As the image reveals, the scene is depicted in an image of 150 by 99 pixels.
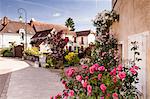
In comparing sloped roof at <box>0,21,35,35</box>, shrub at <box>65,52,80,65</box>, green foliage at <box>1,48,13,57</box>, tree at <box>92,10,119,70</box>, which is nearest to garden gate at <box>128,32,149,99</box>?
tree at <box>92,10,119,70</box>

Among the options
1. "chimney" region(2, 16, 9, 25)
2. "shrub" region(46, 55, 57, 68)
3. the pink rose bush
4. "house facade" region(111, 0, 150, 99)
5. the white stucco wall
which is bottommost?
"shrub" region(46, 55, 57, 68)

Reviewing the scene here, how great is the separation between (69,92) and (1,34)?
144 ft

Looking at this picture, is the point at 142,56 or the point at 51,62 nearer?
the point at 142,56

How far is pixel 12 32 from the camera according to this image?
156ft

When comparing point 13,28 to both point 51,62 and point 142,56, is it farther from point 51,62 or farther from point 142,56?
point 142,56

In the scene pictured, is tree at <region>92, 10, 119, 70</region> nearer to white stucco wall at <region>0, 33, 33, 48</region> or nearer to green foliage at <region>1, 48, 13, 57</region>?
green foliage at <region>1, 48, 13, 57</region>

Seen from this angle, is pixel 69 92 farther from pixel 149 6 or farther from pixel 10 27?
pixel 10 27

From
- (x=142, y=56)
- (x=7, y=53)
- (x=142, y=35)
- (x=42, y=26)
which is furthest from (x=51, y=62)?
(x=42, y=26)

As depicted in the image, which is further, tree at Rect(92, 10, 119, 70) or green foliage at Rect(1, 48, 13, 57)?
green foliage at Rect(1, 48, 13, 57)

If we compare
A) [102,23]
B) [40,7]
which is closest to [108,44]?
[102,23]

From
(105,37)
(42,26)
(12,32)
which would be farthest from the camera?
(42,26)

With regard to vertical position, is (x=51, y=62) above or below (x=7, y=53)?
below

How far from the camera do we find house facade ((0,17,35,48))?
4653 cm

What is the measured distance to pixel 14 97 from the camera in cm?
821
